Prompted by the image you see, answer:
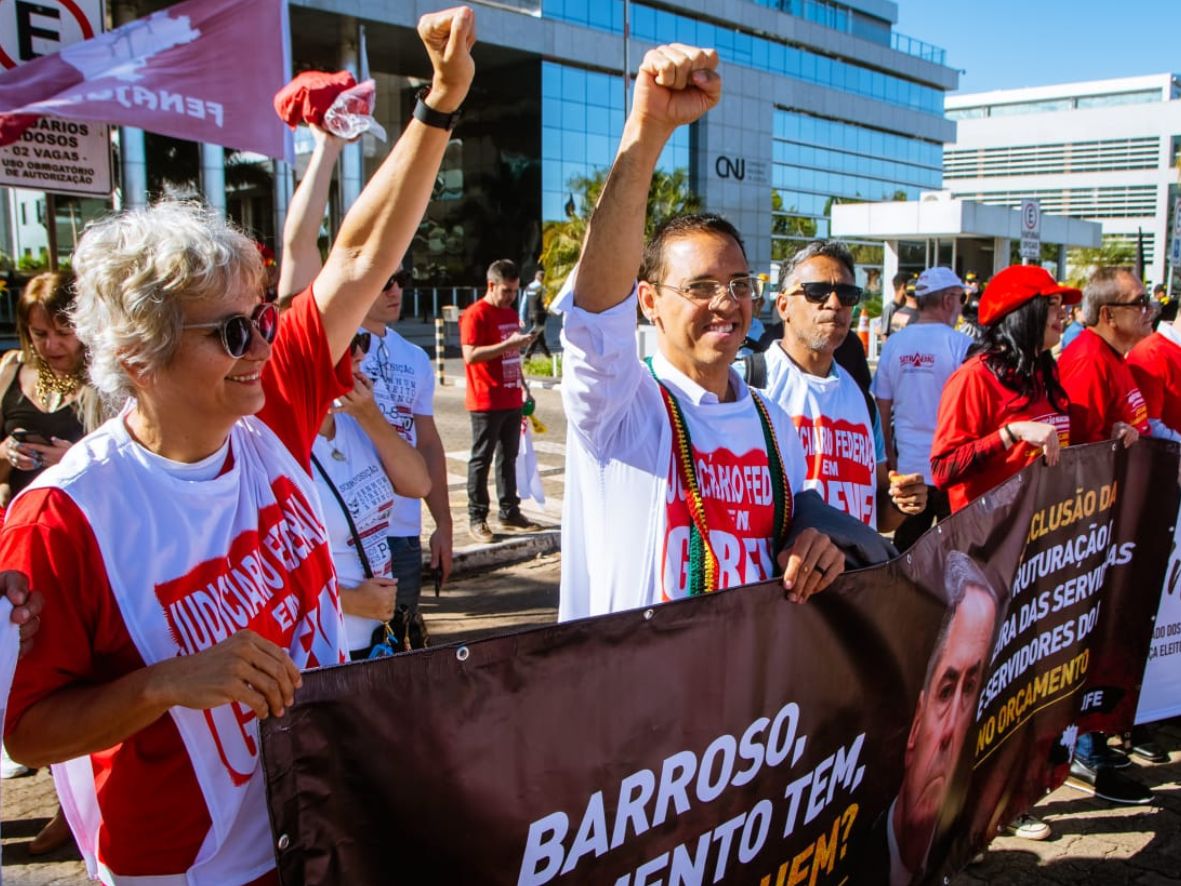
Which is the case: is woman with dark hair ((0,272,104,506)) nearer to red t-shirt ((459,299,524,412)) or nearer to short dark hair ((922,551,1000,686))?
short dark hair ((922,551,1000,686))

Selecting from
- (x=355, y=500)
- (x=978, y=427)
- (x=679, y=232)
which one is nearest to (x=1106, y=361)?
(x=978, y=427)

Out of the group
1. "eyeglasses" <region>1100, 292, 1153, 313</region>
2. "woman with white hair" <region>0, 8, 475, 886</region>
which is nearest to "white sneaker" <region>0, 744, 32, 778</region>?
"woman with white hair" <region>0, 8, 475, 886</region>

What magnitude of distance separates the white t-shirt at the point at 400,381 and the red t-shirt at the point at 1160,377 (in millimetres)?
3413

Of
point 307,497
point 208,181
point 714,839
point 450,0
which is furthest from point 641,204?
point 450,0

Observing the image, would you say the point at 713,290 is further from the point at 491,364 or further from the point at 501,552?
the point at 491,364

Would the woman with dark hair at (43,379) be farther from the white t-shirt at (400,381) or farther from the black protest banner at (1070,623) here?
the black protest banner at (1070,623)

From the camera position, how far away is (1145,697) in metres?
4.01

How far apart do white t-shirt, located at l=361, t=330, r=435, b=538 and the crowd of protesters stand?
0.90 m

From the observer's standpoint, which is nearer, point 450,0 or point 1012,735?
point 1012,735

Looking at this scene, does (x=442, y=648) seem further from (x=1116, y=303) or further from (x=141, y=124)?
(x=141, y=124)

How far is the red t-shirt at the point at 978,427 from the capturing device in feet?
12.4

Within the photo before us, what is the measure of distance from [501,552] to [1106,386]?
4.33 m

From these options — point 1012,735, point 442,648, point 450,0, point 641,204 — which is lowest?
point 1012,735

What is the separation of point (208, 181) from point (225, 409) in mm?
26263
